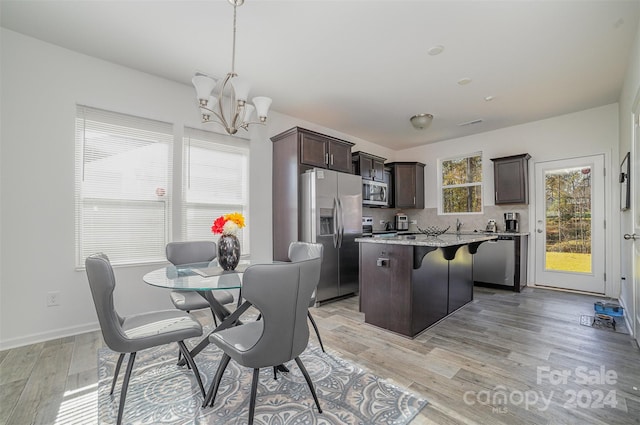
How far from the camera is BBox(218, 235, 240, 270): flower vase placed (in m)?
2.20

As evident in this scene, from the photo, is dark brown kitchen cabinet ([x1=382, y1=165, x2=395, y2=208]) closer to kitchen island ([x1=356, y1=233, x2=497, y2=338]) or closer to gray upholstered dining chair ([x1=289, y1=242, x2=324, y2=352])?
kitchen island ([x1=356, y1=233, x2=497, y2=338])

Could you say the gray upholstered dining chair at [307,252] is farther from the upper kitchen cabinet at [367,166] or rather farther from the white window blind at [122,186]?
the upper kitchen cabinet at [367,166]

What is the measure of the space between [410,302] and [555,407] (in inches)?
47.6

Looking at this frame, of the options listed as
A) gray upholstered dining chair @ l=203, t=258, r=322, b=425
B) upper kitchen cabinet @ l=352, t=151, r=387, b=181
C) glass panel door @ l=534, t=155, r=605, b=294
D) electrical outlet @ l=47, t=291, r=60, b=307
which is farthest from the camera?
upper kitchen cabinet @ l=352, t=151, r=387, b=181

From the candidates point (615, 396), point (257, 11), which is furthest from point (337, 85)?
point (615, 396)

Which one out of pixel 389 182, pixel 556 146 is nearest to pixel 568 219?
pixel 556 146

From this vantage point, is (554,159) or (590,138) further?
(554,159)

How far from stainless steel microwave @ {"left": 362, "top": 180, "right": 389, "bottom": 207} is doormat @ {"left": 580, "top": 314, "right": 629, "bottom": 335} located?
3.32 metres

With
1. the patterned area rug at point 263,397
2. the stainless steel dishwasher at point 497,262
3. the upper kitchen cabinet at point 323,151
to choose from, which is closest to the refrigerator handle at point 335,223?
the upper kitchen cabinet at point 323,151

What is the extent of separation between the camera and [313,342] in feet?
8.67

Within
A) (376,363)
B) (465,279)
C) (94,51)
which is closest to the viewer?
(376,363)

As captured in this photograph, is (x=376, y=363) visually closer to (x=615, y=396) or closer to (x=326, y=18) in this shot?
(x=615, y=396)

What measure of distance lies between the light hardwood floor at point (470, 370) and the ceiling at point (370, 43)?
2.81 metres

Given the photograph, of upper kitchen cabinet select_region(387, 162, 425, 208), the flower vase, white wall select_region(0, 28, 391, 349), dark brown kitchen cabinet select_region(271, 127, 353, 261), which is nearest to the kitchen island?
dark brown kitchen cabinet select_region(271, 127, 353, 261)
